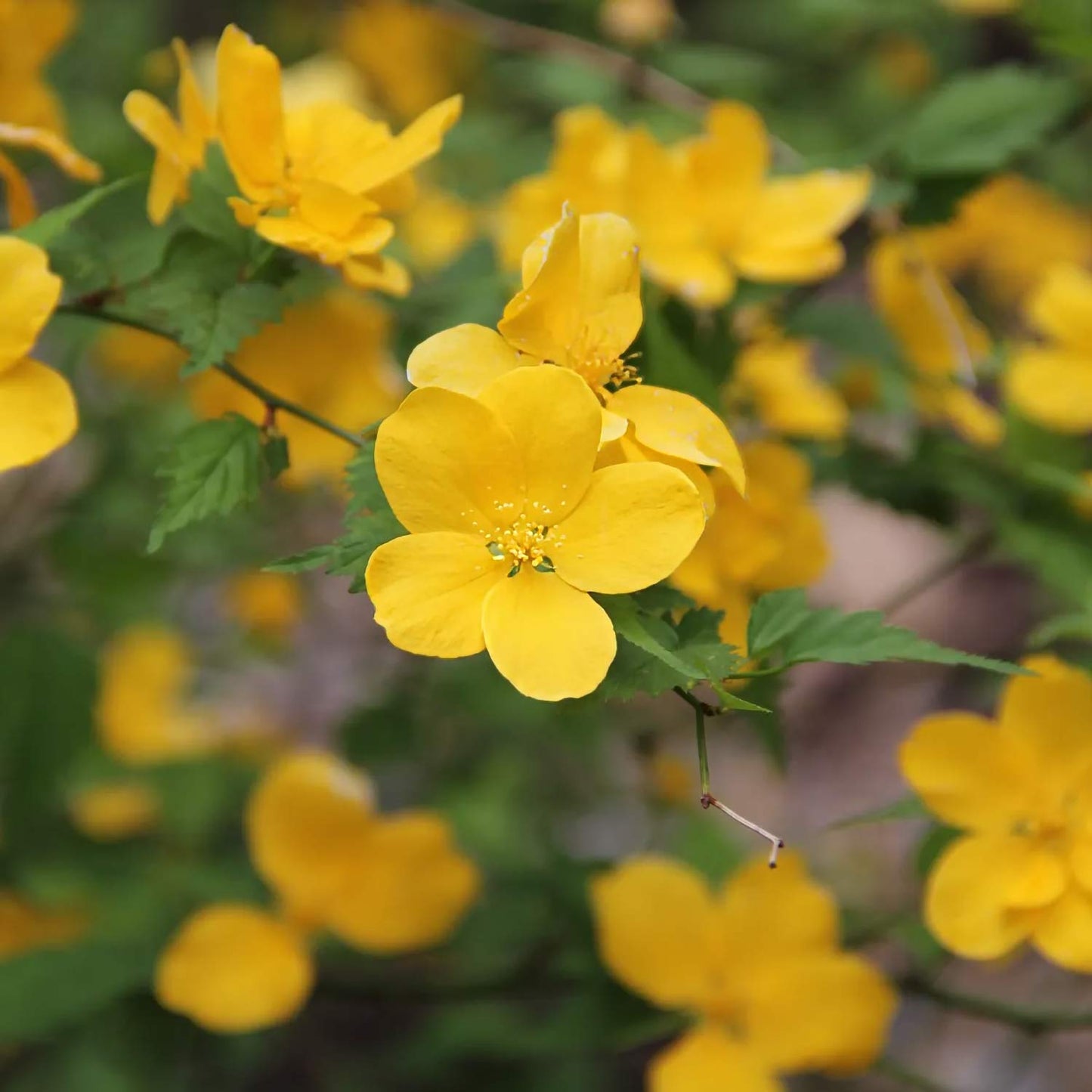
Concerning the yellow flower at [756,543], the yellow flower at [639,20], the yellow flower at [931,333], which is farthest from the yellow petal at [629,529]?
the yellow flower at [639,20]

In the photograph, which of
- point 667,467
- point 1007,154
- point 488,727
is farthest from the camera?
point 488,727

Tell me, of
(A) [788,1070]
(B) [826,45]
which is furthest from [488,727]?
(B) [826,45]

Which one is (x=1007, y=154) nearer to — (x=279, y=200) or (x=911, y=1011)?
(x=279, y=200)

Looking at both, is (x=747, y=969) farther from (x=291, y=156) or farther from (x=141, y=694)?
(x=141, y=694)

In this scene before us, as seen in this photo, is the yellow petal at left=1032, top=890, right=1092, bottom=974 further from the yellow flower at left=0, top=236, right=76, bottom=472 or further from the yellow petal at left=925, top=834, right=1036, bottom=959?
the yellow flower at left=0, top=236, right=76, bottom=472

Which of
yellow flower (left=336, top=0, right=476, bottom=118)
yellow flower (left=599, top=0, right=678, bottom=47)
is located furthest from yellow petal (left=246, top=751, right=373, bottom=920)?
yellow flower (left=336, top=0, right=476, bottom=118)
